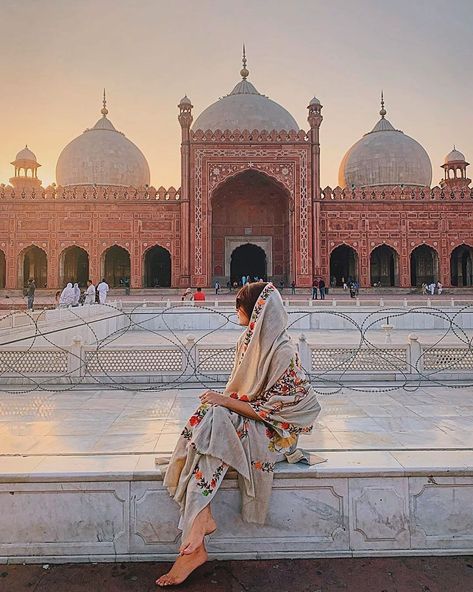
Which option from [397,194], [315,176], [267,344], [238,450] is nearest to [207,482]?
[238,450]

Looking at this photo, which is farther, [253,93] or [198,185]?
[253,93]

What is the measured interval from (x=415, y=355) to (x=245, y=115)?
19641mm

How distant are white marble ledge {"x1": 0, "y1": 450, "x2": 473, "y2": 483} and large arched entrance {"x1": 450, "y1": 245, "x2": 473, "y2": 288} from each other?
73.4 ft

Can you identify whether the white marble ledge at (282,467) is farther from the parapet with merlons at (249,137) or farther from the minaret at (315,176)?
the parapet with merlons at (249,137)

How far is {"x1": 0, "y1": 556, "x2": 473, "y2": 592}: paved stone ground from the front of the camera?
1.66 meters

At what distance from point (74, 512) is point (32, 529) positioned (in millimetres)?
168

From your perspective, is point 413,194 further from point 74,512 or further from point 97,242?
point 74,512

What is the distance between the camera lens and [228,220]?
21266 mm

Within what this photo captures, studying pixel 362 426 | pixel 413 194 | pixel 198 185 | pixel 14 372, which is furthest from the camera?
pixel 413 194

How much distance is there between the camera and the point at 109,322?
32.5 feet

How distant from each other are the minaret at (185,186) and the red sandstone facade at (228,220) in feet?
0.13

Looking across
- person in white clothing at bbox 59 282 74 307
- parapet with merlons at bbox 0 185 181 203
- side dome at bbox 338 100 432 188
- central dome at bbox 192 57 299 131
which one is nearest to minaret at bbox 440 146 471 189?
side dome at bbox 338 100 432 188

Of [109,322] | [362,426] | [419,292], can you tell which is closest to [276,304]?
[362,426]

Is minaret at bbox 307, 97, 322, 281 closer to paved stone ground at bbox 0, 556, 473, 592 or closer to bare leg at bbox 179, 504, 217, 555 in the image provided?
paved stone ground at bbox 0, 556, 473, 592
